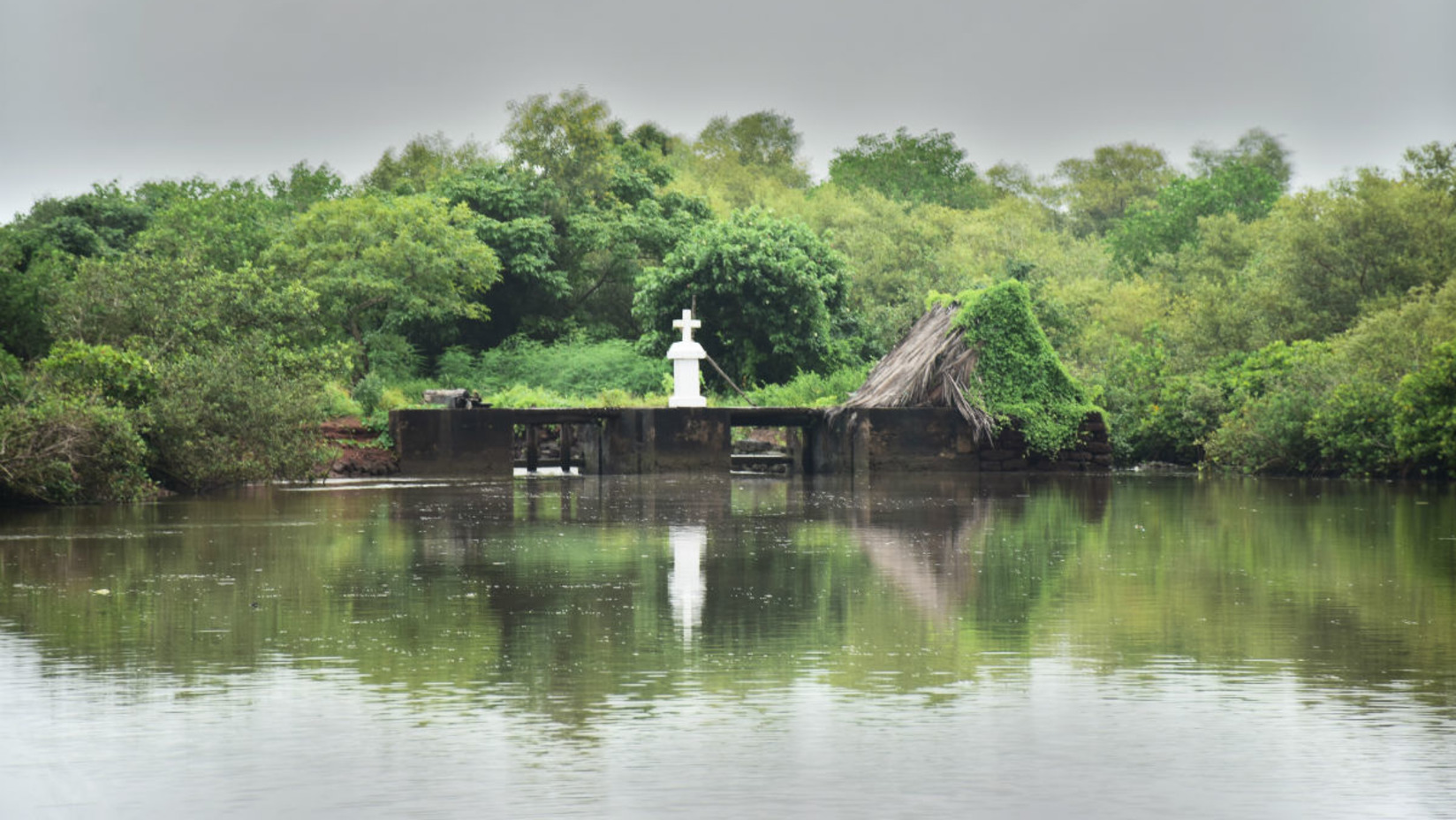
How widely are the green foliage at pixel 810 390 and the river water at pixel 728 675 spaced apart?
813 inches

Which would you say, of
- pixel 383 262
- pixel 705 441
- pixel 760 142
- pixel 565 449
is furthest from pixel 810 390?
pixel 760 142

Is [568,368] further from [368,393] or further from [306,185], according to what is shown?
[306,185]

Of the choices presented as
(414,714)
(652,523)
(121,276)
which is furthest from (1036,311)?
(414,714)

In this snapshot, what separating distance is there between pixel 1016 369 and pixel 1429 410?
7.93 metres

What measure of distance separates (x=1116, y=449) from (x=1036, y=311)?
16.7 ft

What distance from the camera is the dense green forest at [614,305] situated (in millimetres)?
27688

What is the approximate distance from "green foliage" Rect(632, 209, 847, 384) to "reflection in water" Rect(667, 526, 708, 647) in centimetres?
2273

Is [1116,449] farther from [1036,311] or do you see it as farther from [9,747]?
[9,747]

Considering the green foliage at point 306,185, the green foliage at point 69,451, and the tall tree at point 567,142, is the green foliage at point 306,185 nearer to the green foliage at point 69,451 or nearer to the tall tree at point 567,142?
the tall tree at point 567,142

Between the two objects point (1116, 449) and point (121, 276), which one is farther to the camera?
point (1116, 449)

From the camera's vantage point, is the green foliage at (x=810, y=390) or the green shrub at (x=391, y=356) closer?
the green foliage at (x=810, y=390)

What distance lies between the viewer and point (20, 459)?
22.0 metres

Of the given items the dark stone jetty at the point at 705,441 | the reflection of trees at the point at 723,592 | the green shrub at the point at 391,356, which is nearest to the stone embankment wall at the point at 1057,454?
the dark stone jetty at the point at 705,441

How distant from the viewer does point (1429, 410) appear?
1159 inches
